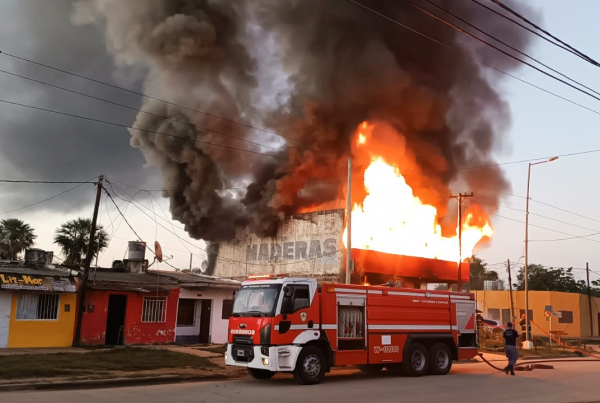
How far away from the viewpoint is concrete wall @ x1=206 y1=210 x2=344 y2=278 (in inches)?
1459

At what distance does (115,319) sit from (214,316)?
4.79 m

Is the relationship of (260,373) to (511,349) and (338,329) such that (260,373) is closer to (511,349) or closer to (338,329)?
(338,329)

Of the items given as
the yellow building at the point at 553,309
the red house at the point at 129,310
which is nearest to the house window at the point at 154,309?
the red house at the point at 129,310

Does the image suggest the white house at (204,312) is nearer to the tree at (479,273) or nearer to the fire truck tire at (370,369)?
the fire truck tire at (370,369)

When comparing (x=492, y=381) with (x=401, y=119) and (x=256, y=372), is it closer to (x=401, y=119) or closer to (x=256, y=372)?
(x=256, y=372)

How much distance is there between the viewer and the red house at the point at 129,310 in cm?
2200

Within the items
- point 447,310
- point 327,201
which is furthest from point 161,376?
point 327,201

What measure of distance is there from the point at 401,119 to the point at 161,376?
26041mm

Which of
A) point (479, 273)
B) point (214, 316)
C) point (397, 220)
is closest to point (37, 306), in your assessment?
point (214, 316)

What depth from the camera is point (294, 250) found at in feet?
130

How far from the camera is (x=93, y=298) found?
22047mm

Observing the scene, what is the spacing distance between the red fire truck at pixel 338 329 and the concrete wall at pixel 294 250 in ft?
64.7

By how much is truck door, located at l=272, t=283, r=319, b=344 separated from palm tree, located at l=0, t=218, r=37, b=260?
974 inches

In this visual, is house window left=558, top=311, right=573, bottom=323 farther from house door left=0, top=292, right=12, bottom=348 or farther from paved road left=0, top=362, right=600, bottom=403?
house door left=0, top=292, right=12, bottom=348
